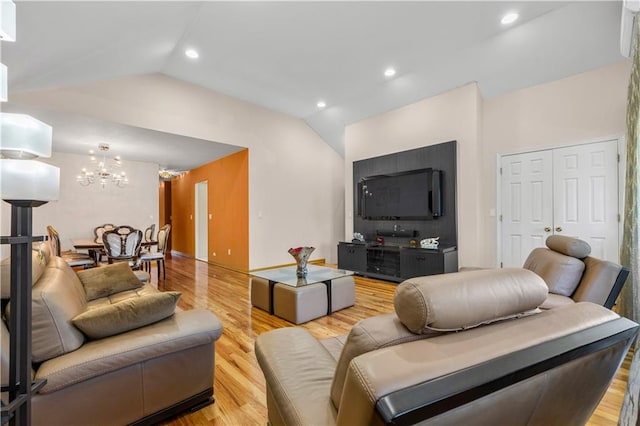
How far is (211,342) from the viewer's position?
1.67 metres

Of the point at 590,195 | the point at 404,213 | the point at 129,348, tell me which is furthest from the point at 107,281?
the point at 590,195

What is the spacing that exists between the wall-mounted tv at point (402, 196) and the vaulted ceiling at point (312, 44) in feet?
4.75

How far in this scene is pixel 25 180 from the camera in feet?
3.12

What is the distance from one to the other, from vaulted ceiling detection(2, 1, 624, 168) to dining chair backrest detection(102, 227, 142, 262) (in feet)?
5.32

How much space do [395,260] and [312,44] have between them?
3.55 meters

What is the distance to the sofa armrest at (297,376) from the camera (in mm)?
887

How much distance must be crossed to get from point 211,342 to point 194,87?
463cm

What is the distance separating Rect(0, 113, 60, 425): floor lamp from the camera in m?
0.93

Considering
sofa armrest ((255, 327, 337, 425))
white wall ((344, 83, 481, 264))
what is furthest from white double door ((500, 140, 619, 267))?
sofa armrest ((255, 327, 337, 425))

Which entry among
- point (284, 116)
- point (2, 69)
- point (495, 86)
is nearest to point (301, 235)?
point (284, 116)

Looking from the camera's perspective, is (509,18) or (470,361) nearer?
(470,361)

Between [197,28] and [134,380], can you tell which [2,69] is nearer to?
[134,380]

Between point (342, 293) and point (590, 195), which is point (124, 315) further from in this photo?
point (590, 195)

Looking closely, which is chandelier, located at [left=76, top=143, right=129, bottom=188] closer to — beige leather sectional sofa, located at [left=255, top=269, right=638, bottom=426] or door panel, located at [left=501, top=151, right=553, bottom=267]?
beige leather sectional sofa, located at [left=255, top=269, right=638, bottom=426]
